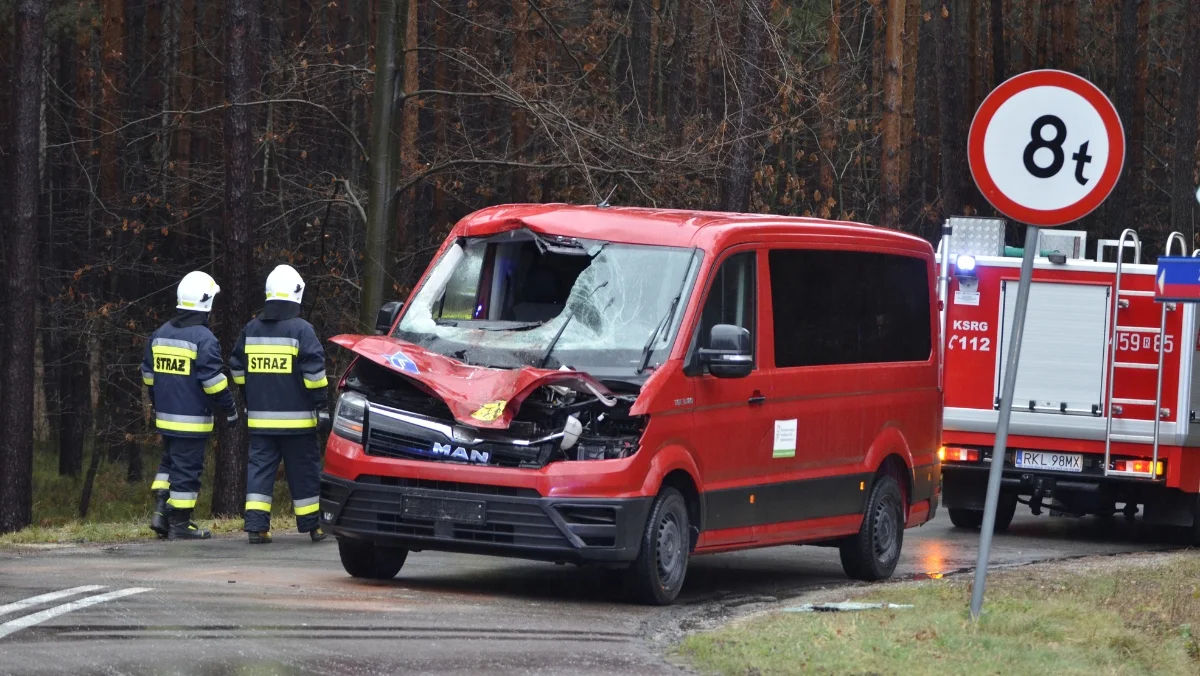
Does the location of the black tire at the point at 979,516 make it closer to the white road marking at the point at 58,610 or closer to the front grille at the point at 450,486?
the front grille at the point at 450,486

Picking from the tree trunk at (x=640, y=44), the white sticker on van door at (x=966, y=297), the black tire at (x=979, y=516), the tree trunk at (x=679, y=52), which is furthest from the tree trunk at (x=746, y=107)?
the tree trunk at (x=640, y=44)

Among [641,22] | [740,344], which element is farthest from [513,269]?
[641,22]

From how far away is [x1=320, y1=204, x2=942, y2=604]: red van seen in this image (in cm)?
917

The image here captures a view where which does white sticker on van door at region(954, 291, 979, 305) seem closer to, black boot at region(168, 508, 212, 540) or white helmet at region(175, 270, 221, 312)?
white helmet at region(175, 270, 221, 312)

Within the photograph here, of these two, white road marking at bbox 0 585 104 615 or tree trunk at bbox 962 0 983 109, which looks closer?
white road marking at bbox 0 585 104 615

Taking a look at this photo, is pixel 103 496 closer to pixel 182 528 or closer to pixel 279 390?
pixel 182 528

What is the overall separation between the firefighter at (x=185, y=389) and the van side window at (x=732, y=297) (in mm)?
4057

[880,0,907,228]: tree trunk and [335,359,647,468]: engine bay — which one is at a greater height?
[880,0,907,228]: tree trunk

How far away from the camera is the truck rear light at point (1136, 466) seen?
15.2 meters

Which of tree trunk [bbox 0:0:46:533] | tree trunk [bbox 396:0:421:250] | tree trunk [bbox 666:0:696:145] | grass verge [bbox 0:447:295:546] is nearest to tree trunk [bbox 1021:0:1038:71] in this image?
tree trunk [bbox 666:0:696:145]

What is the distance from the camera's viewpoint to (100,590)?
353 inches

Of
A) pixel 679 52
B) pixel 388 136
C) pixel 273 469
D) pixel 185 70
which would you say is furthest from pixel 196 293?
pixel 185 70

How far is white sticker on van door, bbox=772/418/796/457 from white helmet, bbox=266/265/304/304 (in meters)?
3.40

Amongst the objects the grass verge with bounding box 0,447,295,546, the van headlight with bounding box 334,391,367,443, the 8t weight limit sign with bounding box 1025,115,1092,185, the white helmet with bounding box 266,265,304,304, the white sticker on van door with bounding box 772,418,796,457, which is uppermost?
the 8t weight limit sign with bounding box 1025,115,1092,185
